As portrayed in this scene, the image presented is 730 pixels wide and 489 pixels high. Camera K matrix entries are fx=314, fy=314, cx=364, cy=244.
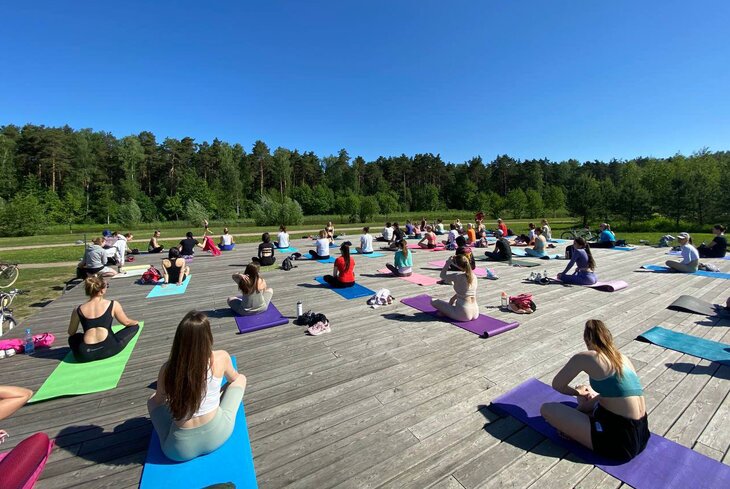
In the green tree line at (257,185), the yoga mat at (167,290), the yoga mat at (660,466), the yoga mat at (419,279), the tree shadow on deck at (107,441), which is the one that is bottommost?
the tree shadow on deck at (107,441)

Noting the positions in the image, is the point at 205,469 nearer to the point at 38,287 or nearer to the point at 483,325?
the point at 483,325

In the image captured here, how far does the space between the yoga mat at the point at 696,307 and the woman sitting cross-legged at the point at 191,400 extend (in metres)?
8.42

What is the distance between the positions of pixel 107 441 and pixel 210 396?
138cm

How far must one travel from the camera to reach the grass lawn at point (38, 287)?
7894 millimetres

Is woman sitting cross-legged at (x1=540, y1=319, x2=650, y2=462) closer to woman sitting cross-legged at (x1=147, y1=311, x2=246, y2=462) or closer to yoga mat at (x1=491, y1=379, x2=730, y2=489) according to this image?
yoga mat at (x1=491, y1=379, x2=730, y2=489)

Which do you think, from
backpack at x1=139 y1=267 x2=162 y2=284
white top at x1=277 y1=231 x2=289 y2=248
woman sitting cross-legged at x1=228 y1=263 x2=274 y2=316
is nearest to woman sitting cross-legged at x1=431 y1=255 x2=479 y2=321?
woman sitting cross-legged at x1=228 y1=263 x2=274 y2=316

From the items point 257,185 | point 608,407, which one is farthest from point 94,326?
point 257,185

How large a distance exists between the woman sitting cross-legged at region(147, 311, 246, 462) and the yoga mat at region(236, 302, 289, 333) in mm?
2963

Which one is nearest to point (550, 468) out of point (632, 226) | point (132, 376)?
point (132, 376)

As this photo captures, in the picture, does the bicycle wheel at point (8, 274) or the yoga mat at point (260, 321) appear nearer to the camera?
the yoga mat at point (260, 321)

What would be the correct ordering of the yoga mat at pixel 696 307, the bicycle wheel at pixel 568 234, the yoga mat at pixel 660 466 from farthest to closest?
the bicycle wheel at pixel 568 234
the yoga mat at pixel 696 307
the yoga mat at pixel 660 466

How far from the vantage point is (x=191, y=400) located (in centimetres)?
252

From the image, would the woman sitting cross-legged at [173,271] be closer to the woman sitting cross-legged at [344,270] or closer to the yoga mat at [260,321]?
the yoga mat at [260,321]

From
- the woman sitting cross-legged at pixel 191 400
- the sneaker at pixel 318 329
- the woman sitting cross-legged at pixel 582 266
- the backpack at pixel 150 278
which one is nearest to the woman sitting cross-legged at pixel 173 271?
the backpack at pixel 150 278
